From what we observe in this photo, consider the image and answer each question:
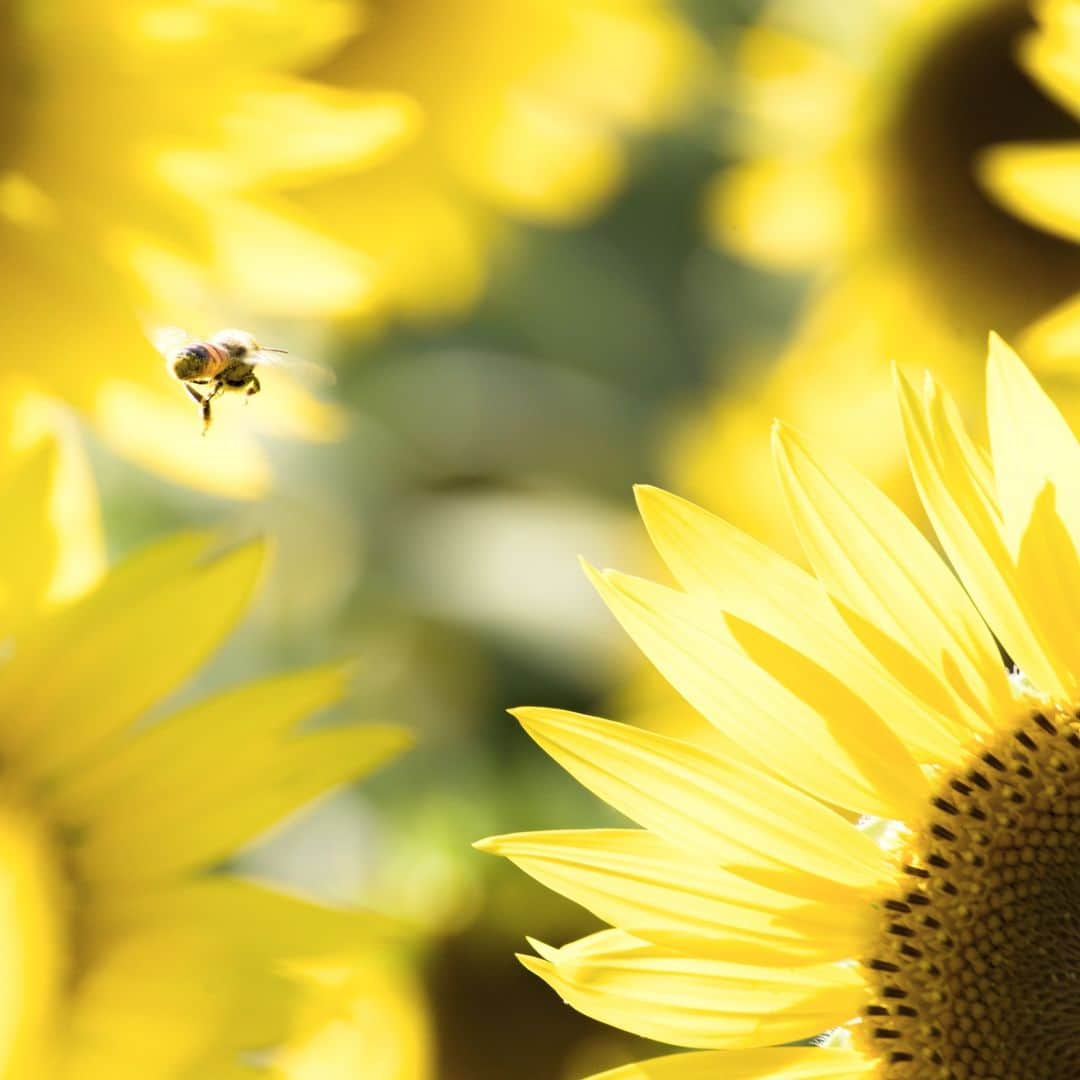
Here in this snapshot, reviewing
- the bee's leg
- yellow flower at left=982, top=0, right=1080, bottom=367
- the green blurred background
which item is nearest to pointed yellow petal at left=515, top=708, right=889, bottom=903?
the bee's leg

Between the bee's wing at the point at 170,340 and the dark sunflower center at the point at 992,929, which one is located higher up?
the bee's wing at the point at 170,340

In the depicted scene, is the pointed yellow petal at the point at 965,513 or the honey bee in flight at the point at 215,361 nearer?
the pointed yellow petal at the point at 965,513

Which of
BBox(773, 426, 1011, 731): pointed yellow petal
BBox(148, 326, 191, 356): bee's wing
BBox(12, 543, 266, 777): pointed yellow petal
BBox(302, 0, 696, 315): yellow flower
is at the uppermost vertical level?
BBox(302, 0, 696, 315): yellow flower

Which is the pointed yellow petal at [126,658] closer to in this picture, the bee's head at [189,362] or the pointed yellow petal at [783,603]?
the bee's head at [189,362]

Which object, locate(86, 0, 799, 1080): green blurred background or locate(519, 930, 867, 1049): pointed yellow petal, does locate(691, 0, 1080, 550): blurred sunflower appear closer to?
locate(86, 0, 799, 1080): green blurred background

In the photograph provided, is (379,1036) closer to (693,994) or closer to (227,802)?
(227,802)

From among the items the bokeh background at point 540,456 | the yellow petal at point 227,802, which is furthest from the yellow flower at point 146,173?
the yellow petal at point 227,802

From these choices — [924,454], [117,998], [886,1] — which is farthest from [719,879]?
[886,1]

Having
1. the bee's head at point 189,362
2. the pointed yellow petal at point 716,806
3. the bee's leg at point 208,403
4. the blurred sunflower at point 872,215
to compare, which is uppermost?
the blurred sunflower at point 872,215
